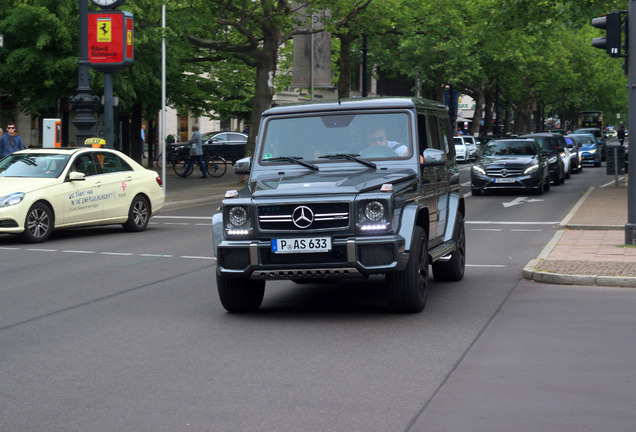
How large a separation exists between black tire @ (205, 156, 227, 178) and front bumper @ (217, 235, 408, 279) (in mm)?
31063

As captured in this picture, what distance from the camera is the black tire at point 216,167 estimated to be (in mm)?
40062

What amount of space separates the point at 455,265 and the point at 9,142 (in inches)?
665

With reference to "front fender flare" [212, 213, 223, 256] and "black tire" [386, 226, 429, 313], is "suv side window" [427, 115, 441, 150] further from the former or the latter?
"front fender flare" [212, 213, 223, 256]

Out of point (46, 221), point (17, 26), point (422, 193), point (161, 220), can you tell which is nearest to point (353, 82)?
point (17, 26)

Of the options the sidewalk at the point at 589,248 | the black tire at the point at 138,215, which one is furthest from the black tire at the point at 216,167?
the black tire at the point at 138,215

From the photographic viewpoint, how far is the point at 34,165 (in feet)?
58.4

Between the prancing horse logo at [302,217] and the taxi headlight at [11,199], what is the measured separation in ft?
28.7

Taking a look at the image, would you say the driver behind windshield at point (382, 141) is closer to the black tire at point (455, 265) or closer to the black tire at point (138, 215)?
the black tire at point (455, 265)

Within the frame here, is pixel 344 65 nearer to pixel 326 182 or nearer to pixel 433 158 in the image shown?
pixel 433 158

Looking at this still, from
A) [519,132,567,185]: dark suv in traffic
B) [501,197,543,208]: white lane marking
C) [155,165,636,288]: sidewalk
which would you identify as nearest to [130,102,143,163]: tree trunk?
[155,165,636,288]: sidewalk

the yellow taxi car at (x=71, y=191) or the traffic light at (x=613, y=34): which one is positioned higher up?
the traffic light at (x=613, y=34)

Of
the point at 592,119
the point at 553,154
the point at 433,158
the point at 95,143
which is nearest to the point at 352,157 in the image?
the point at 433,158

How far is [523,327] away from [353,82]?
77.2 metres

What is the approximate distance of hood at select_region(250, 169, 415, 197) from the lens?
9023mm
